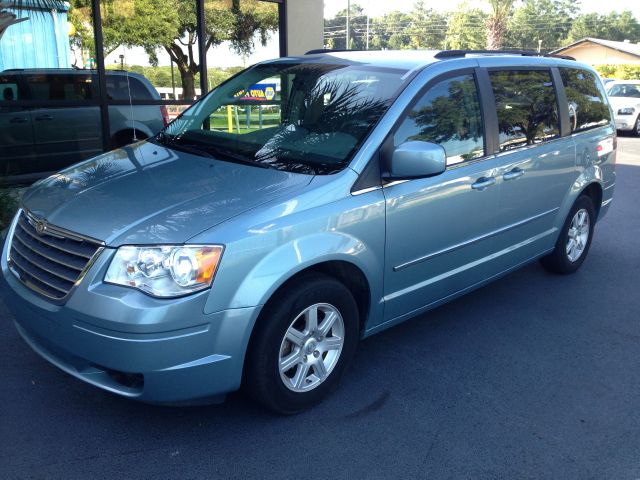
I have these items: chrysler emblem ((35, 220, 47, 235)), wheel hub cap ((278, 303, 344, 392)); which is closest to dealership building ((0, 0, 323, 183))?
chrysler emblem ((35, 220, 47, 235))

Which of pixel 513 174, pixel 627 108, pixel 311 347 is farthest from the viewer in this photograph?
pixel 627 108

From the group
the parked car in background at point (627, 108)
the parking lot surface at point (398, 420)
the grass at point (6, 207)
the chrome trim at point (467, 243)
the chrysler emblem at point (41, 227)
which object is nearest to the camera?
the parking lot surface at point (398, 420)

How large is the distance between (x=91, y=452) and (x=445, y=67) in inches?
118

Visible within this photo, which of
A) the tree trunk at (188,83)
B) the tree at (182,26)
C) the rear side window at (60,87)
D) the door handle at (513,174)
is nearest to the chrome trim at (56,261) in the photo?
the door handle at (513,174)

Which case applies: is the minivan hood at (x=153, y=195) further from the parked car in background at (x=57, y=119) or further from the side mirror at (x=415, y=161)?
the parked car in background at (x=57, y=119)

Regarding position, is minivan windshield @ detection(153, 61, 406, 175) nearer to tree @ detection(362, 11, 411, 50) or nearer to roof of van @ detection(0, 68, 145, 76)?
roof of van @ detection(0, 68, 145, 76)

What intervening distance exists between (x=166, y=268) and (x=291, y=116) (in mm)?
1671

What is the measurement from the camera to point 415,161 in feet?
11.4

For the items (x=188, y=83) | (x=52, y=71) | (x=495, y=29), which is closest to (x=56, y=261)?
(x=52, y=71)

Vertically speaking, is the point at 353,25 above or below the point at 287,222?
above

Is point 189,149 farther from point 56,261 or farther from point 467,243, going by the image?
point 467,243

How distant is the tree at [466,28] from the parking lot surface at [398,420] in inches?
3204

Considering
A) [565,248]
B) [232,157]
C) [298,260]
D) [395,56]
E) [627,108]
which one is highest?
[395,56]

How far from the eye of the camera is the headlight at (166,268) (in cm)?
281
